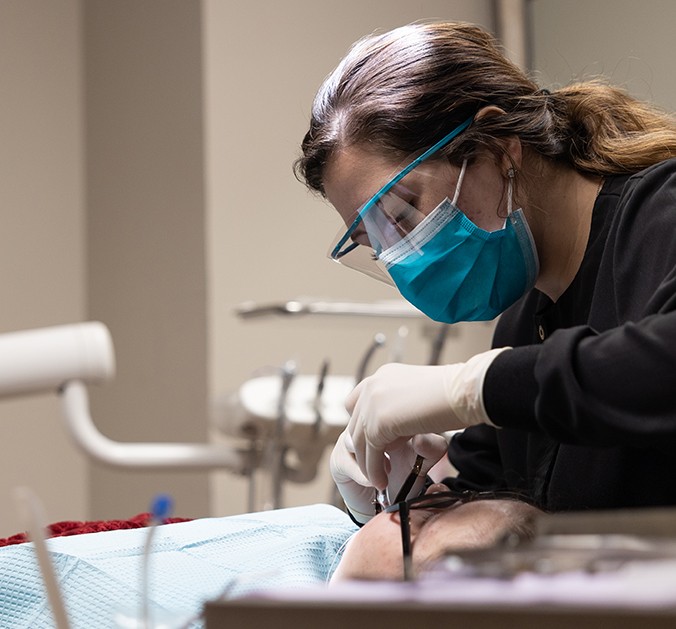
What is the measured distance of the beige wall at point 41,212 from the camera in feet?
13.6

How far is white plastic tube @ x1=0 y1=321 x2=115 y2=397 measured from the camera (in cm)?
76

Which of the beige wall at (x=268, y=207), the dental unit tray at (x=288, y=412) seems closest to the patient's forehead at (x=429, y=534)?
the dental unit tray at (x=288, y=412)

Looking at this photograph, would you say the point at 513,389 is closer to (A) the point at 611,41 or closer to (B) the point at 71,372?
(B) the point at 71,372

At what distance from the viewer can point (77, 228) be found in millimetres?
4422

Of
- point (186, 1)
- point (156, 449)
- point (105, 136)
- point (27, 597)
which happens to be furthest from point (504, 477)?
point (105, 136)

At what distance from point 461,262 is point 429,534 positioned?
0.42 m

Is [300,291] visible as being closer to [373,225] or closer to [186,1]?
[186,1]

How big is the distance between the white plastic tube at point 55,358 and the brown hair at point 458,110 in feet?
2.52

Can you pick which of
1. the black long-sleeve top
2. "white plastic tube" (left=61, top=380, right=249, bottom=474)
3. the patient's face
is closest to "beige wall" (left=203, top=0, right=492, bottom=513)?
the black long-sleeve top

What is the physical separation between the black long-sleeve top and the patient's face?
0.39ft

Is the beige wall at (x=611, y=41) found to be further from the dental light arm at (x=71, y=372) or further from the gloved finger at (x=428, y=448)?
the dental light arm at (x=71, y=372)

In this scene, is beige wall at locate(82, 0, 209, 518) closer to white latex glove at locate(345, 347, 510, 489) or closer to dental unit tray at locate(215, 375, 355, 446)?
dental unit tray at locate(215, 375, 355, 446)

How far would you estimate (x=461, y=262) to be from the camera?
1.45 m

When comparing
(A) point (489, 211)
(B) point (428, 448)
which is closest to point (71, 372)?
(B) point (428, 448)
